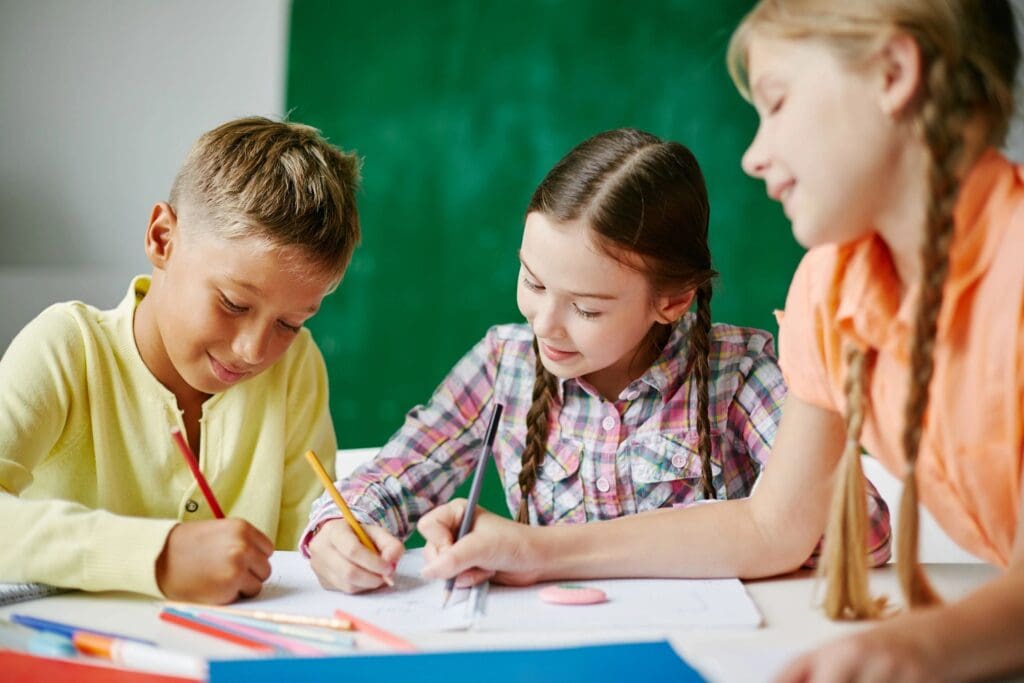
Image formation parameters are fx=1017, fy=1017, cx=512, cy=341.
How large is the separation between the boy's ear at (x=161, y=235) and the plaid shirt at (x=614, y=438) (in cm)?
36

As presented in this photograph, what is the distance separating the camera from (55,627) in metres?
0.74

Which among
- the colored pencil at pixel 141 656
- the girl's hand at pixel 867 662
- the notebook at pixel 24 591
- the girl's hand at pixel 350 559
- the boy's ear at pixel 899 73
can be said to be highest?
the boy's ear at pixel 899 73

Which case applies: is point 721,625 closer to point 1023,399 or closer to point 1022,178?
point 1023,399

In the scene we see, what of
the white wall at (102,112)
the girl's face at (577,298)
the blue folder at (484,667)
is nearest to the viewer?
the blue folder at (484,667)

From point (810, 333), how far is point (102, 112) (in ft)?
5.67

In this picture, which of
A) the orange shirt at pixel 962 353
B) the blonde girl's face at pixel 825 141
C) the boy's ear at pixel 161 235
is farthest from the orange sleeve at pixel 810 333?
the boy's ear at pixel 161 235

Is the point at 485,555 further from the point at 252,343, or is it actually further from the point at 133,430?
the point at 133,430

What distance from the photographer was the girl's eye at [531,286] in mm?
1146

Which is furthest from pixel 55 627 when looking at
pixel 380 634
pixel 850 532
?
pixel 850 532

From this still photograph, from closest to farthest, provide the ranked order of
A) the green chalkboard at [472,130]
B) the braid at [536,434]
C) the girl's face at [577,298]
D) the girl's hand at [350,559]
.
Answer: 1. the girl's hand at [350,559]
2. the girl's face at [577,298]
3. the braid at [536,434]
4. the green chalkboard at [472,130]

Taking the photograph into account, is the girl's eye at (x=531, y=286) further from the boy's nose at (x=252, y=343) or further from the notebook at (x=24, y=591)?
the notebook at (x=24, y=591)

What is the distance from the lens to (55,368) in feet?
3.82

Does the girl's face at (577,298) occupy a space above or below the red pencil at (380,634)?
above

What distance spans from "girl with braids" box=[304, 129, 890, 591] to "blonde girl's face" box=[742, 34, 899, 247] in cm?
41
